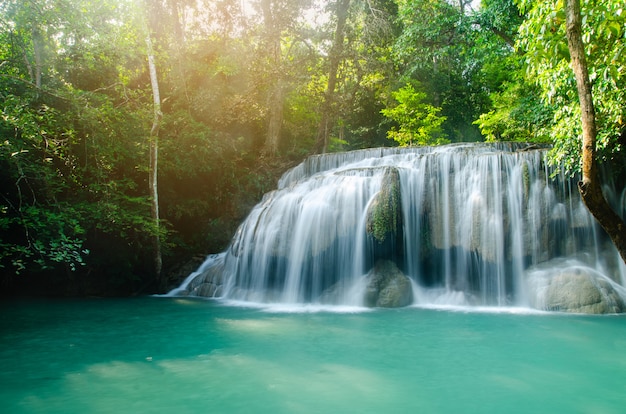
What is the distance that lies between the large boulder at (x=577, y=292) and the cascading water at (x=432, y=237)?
2.3 inches

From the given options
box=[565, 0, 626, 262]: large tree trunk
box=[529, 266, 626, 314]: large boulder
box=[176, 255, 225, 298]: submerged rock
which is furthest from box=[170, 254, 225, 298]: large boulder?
box=[565, 0, 626, 262]: large tree trunk

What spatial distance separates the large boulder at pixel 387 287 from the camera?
977cm

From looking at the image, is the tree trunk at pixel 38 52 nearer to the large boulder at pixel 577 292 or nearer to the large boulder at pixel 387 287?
the large boulder at pixel 387 287

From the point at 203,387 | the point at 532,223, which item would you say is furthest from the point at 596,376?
the point at 532,223

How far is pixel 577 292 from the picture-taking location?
880cm

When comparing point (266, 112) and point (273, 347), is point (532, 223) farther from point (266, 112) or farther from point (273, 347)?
point (266, 112)

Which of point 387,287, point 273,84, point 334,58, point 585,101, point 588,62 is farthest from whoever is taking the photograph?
point 334,58

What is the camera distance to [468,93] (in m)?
27.4

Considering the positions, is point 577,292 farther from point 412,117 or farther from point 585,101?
point 412,117

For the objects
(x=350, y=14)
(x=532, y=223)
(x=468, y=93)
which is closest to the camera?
(x=532, y=223)

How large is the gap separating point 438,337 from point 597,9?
4984 mm

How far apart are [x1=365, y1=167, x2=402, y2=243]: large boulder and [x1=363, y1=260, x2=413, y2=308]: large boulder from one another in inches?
28.1

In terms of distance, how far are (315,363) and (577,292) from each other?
6236 millimetres

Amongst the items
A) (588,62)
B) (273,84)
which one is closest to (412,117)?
(273,84)
